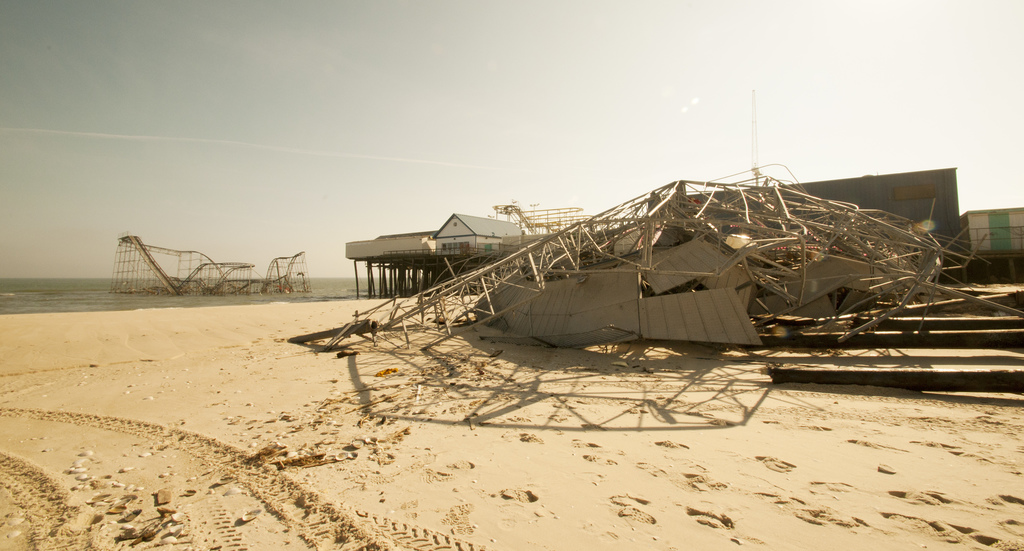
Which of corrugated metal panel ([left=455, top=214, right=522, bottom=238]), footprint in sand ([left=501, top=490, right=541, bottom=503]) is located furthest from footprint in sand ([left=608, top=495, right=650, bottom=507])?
corrugated metal panel ([left=455, top=214, right=522, bottom=238])

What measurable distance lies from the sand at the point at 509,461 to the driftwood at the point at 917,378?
0.14m

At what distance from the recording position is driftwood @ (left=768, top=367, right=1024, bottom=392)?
180 inches

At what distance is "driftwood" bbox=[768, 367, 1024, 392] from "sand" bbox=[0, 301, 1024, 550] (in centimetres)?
14

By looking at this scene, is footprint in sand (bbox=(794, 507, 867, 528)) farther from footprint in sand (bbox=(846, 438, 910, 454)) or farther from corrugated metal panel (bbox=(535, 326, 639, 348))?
corrugated metal panel (bbox=(535, 326, 639, 348))

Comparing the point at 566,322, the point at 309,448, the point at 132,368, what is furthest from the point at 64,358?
the point at 566,322

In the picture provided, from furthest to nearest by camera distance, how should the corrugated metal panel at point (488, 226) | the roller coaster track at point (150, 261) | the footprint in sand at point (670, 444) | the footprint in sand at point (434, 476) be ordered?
the roller coaster track at point (150, 261) → the corrugated metal panel at point (488, 226) → the footprint in sand at point (670, 444) → the footprint in sand at point (434, 476)

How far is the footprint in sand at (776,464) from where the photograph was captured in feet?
10.6

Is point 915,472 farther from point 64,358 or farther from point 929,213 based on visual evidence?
point 929,213

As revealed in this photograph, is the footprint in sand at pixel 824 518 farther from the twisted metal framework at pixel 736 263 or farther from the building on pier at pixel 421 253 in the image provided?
the building on pier at pixel 421 253

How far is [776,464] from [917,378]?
10.4ft

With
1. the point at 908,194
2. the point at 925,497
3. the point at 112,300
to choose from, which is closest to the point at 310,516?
the point at 925,497

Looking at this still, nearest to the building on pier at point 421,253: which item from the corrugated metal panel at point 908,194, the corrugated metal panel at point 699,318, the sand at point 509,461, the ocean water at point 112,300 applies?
the ocean water at point 112,300

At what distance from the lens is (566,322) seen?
9211mm

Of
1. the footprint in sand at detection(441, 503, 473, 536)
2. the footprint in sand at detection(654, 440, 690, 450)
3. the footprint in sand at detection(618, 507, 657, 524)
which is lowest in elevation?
the footprint in sand at detection(654, 440, 690, 450)
